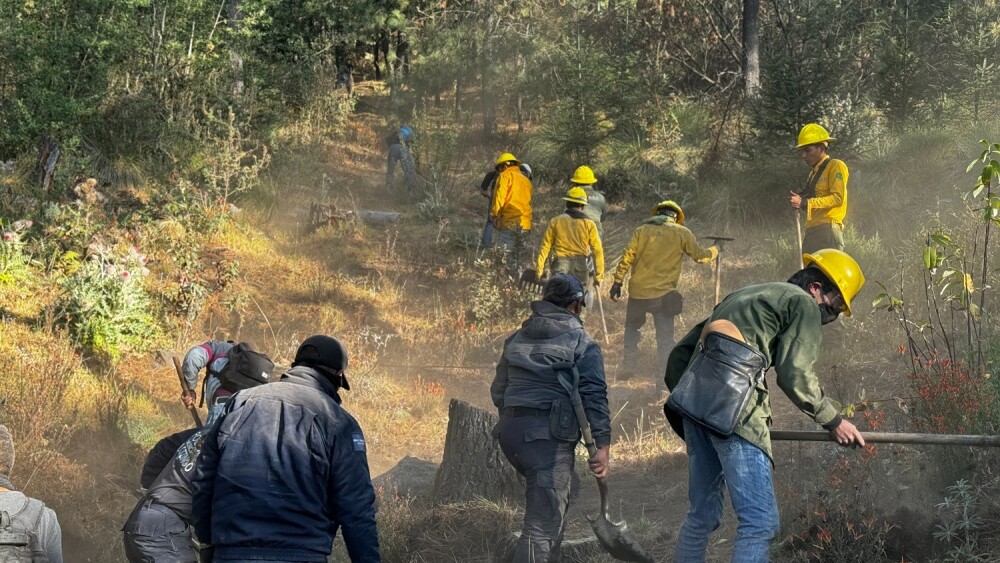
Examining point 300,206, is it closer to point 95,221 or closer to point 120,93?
point 120,93

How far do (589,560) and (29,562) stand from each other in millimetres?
3227

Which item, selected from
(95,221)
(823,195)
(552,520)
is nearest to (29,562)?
(552,520)

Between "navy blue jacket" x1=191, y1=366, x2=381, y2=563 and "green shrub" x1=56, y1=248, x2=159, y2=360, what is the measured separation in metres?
7.12

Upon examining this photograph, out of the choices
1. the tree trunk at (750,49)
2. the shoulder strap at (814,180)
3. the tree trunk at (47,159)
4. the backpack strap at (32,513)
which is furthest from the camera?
the tree trunk at (750,49)

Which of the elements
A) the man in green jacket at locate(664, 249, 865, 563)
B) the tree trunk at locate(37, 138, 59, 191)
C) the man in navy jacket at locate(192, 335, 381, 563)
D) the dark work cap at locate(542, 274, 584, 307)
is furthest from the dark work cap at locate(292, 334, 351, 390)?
the tree trunk at locate(37, 138, 59, 191)

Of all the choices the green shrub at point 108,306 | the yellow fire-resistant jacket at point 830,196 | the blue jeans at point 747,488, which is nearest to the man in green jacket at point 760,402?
the blue jeans at point 747,488

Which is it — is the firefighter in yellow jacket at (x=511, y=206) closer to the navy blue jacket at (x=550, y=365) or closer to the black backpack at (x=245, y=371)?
the navy blue jacket at (x=550, y=365)

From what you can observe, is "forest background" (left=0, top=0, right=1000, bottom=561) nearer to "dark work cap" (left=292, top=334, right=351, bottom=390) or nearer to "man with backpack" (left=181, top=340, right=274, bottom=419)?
"man with backpack" (left=181, top=340, right=274, bottom=419)

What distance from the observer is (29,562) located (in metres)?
4.32

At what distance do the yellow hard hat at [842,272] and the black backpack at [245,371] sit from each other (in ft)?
9.56

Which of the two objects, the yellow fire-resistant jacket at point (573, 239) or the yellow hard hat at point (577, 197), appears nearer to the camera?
the yellow hard hat at point (577, 197)

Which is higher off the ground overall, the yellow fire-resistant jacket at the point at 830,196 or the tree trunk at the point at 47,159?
the tree trunk at the point at 47,159

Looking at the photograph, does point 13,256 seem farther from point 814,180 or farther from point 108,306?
point 814,180

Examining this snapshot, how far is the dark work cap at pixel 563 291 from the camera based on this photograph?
6074 millimetres
